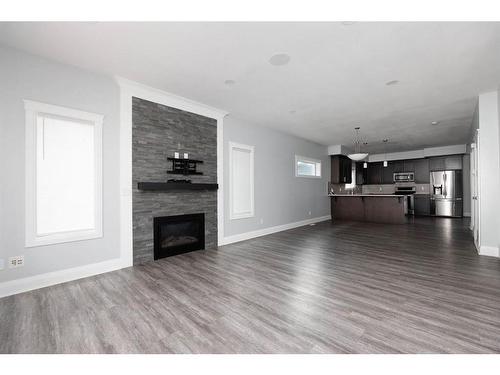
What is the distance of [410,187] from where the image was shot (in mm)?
9727

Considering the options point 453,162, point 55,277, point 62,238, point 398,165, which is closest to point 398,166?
point 398,165

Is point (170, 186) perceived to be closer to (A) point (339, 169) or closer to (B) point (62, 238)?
(B) point (62, 238)

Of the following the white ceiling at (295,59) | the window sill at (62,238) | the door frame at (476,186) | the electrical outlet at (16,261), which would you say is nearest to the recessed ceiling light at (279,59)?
the white ceiling at (295,59)

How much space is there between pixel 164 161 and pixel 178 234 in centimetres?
136

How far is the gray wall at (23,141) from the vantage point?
2.59 meters

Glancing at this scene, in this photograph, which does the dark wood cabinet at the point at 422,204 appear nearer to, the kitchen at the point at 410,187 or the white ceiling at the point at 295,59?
the kitchen at the point at 410,187

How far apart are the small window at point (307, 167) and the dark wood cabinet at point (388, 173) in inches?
161

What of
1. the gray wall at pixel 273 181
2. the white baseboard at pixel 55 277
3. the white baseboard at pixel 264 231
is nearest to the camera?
the white baseboard at pixel 55 277

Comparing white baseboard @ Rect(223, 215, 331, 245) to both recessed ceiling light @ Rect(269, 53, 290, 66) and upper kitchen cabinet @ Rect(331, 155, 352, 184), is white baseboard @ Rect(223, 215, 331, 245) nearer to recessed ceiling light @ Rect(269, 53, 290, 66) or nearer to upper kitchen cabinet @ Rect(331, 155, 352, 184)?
upper kitchen cabinet @ Rect(331, 155, 352, 184)

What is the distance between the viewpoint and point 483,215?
13.1 feet

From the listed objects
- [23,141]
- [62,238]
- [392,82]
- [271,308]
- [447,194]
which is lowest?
[271,308]

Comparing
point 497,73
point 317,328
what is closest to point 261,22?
point 317,328

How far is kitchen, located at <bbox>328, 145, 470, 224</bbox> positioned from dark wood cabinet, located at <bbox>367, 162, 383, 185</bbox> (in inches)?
2.1

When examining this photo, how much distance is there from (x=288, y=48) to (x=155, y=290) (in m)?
3.21
